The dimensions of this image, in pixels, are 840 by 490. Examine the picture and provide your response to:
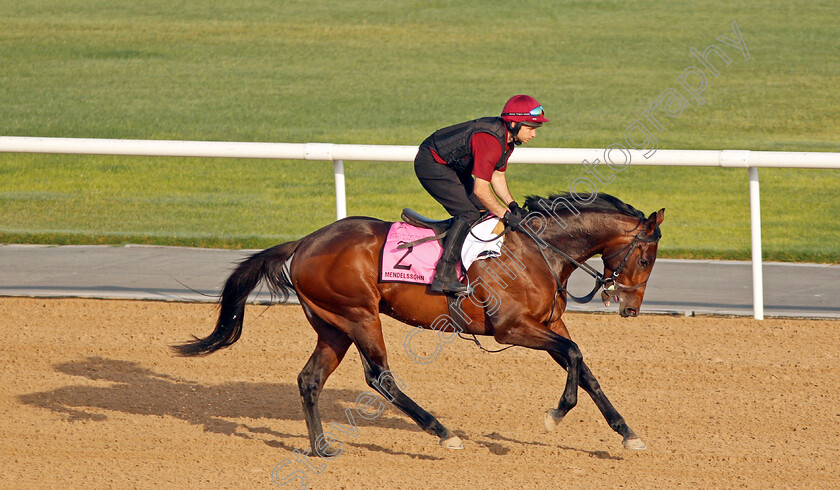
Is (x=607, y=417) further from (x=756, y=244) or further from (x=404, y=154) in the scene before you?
(x=404, y=154)

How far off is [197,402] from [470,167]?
2396mm

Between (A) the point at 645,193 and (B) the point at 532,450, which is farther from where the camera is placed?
(A) the point at 645,193

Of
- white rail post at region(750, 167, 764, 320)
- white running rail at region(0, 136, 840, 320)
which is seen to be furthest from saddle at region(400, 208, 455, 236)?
white rail post at region(750, 167, 764, 320)

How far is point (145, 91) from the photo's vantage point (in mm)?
19469

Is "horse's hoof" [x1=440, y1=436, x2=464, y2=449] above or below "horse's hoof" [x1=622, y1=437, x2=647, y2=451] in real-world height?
below

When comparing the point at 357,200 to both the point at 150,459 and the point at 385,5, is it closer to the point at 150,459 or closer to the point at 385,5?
the point at 150,459

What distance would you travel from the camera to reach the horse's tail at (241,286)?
227 inches

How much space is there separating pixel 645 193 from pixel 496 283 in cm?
889

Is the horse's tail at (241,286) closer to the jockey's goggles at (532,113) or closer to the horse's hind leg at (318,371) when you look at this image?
the horse's hind leg at (318,371)

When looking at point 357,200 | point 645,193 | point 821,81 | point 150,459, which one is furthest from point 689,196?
point 150,459

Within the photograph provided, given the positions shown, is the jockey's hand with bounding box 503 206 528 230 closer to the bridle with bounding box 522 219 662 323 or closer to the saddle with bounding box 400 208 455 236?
the bridle with bounding box 522 219 662 323

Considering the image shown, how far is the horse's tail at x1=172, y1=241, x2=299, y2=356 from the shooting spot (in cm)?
577

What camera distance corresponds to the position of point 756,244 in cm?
768

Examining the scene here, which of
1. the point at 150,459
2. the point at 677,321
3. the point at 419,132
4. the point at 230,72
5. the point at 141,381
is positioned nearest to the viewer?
the point at 150,459
